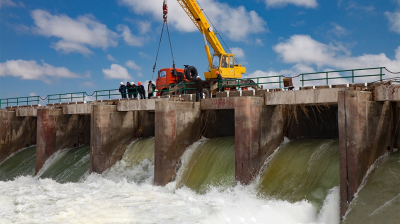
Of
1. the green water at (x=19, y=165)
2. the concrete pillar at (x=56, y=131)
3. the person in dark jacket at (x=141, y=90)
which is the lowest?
the green water at (x=19, y=165)

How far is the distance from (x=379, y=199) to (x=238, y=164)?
559cm

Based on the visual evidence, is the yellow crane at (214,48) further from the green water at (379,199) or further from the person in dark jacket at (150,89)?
the green water at (379,199)

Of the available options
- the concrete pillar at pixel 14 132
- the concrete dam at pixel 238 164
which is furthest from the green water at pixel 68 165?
the concrete pillar at pixel 14 132

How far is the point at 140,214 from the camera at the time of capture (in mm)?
13117

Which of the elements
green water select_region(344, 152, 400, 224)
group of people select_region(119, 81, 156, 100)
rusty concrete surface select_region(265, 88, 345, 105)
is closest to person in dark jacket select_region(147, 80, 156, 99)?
group of people select_region(119, 81, 156, 100)

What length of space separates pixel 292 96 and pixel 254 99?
61.9 inches

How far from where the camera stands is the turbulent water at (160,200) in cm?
1211

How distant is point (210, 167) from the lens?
54.6ft

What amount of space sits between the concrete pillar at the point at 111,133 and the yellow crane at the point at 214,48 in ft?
18.5

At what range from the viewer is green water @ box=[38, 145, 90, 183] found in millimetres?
22327

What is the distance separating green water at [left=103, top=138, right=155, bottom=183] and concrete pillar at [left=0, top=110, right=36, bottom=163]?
44.1 feet

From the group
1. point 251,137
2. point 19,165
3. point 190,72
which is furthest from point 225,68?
point 19,165

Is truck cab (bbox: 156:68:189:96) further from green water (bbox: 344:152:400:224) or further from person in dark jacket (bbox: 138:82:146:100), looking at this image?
green water (bbox: 344:152:400:224)

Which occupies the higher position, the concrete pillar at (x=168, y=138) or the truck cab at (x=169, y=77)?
the truck cab at (x=169, y=77)
